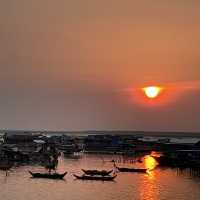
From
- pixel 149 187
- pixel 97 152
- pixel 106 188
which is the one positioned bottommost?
pixel 106 188

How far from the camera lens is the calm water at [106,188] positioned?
51125mm

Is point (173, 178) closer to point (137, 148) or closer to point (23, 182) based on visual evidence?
point (23, 182)

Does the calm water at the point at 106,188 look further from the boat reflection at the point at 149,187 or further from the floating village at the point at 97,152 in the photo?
the floating village at the point at 97,152

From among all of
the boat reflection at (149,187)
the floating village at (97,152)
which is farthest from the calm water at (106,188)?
the floating village at (97,152)

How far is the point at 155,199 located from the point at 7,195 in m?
14.2

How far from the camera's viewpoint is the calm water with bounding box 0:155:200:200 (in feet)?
168

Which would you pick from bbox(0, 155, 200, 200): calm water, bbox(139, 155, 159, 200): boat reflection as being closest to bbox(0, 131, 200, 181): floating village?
bbox(0, 155, 200, 200): calm water

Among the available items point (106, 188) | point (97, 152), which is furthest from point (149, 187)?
point (97, 152)

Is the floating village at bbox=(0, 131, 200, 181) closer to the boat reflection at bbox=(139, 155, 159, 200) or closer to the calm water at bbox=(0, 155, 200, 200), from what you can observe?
the calm water at bbox=(0, 155, 200, 200)

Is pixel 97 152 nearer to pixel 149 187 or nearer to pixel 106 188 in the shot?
pixel 149 187

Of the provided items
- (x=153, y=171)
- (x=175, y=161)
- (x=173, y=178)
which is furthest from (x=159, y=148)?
(x=173, y=178)

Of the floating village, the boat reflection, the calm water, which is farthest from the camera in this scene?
the floating village

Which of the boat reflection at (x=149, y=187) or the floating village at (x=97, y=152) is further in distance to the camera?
the floating village at (x=97, y=152)

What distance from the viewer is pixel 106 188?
58.3m
